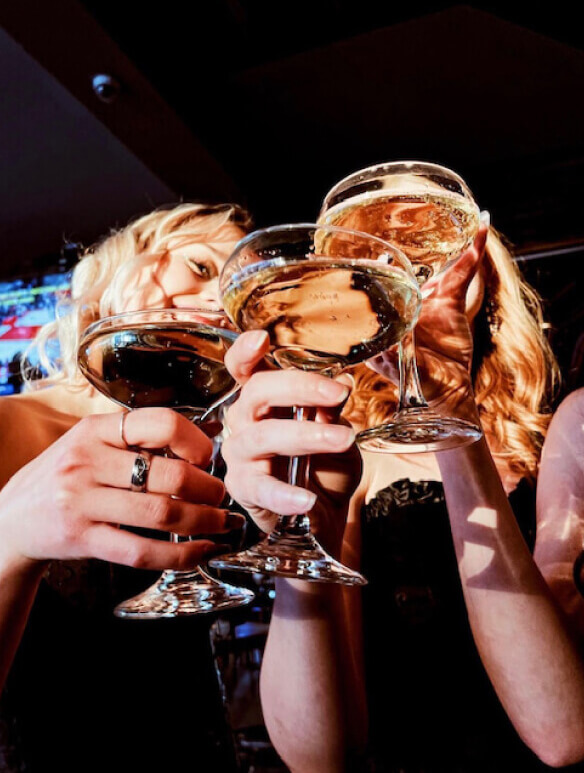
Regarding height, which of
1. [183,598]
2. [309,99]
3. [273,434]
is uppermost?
[309,99]

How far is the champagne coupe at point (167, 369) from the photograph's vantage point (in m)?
0.90

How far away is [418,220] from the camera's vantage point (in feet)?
3.55

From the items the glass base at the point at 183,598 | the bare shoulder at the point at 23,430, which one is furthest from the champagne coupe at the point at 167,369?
the bare shoulder at the point at 23,430

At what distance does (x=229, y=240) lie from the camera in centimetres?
215

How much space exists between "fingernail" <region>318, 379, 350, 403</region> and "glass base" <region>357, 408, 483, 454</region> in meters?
0.15

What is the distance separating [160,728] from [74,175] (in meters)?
4.22

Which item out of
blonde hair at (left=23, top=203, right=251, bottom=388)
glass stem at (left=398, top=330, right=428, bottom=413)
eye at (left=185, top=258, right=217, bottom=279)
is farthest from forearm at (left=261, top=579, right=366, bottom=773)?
blonde hair at (left=23, top=203, right=251, bottom=388)

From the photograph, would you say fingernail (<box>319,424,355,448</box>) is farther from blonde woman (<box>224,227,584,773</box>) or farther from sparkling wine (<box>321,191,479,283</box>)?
sparkling wine (<box>321,191,479,283</box>)

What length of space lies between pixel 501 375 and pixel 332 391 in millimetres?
1657

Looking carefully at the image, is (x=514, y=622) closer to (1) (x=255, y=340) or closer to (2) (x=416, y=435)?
(2) (x=416, y=435)

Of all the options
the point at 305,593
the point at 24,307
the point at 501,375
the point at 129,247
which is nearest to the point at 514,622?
the point at 305,593

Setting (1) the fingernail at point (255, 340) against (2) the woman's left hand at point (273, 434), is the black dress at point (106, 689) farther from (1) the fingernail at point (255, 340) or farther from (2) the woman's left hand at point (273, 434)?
(1) the fingernail at point (255, 340)

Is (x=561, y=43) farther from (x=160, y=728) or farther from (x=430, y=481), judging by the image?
(x=160, y=728)

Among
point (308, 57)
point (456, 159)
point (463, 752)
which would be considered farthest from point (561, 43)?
point (463, 752)
